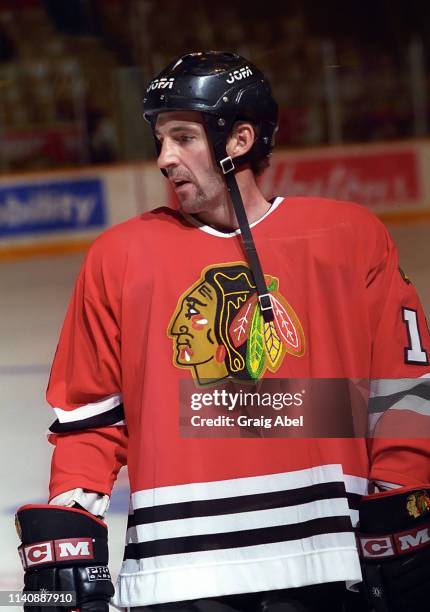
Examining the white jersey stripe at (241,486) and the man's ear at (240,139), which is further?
the man's ear at (240,139)

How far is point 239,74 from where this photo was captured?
1658mm

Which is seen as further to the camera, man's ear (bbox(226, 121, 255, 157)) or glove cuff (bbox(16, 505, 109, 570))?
man's ear (bbox(226, 121, 255, 157))

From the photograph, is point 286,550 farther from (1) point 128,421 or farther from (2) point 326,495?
(1) point 128,421

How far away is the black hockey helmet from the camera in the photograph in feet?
5.29

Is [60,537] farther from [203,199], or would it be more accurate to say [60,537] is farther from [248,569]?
[203,199]

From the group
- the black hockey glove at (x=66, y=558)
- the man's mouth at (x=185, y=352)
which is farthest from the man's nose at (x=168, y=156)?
the black hockey glove at (x=66, y=558)

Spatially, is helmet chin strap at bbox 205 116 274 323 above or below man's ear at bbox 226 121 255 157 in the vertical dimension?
below

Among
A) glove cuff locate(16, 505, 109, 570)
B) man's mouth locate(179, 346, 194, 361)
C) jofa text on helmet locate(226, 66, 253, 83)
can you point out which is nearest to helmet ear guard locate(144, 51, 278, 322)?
jofa text on helmet locate(226, 66, 253, 83)

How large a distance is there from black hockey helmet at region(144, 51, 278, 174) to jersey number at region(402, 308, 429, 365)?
11.9 inches

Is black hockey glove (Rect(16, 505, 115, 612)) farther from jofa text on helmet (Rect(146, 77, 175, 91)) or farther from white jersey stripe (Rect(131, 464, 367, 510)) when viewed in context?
jofa text on helmet (Rect(146, 77, 175, 91))

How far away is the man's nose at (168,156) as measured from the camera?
161 centimetres

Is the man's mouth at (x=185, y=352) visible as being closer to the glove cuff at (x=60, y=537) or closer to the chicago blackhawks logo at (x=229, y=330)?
the chicago blackhawks logo at (x=229, y=330)

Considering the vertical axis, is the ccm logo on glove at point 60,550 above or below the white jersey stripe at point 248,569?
above

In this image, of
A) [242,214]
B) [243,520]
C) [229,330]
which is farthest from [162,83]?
[243,520]
